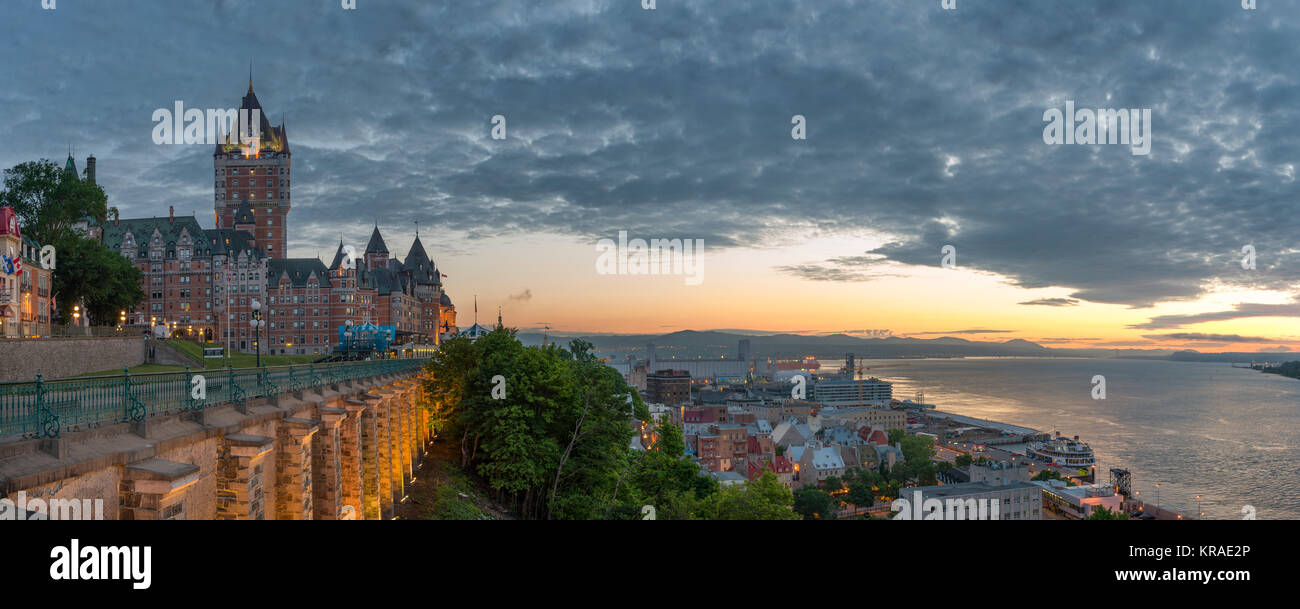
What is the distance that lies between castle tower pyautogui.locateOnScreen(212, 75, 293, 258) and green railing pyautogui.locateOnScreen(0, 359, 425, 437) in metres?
111

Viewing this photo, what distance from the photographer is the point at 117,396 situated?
8820mm

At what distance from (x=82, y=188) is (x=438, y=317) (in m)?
77.3

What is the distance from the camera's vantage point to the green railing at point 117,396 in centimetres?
723

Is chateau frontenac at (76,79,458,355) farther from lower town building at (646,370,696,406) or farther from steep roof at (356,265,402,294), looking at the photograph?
lower town building at (646,370,696,406)

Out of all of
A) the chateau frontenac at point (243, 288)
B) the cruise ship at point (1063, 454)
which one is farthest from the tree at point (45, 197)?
the cruise ship at point (1063, 454)

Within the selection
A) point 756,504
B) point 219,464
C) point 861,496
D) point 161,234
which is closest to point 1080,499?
point 861,496

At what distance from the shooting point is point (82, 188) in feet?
135

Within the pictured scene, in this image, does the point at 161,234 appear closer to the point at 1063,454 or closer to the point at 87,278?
the point at 87,278

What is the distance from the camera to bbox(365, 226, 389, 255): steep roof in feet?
355

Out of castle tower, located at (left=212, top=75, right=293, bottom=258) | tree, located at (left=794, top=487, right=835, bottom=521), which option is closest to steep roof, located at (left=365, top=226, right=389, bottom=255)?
castle tower, located at (left=212, top=75, right=293, bottom=258)

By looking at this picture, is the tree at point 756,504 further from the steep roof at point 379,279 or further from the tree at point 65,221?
the steep roof at point 379,279
